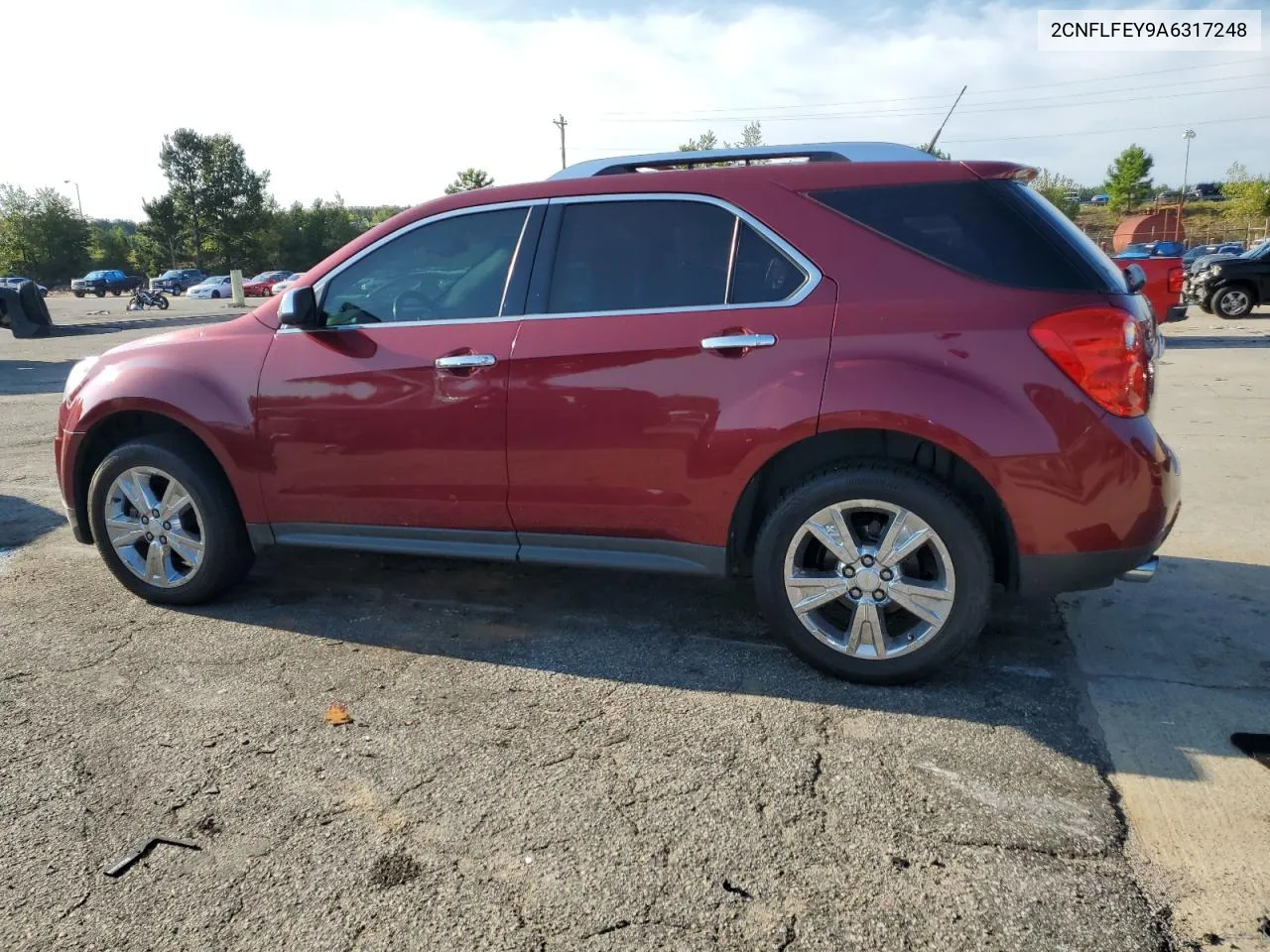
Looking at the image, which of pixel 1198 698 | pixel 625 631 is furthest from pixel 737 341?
pixel 1198 698

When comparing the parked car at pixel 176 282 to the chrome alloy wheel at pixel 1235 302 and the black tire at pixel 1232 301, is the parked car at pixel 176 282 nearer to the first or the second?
the black tire at pixel 1232 301

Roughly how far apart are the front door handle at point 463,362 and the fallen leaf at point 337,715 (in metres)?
1.33

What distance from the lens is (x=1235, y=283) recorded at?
19.6 meters

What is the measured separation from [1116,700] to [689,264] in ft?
7.10

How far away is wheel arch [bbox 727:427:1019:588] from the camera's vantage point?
10.9 ft

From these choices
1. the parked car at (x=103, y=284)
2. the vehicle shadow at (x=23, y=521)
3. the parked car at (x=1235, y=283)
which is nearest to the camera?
the vehicle shadow at (x=23, y=521)

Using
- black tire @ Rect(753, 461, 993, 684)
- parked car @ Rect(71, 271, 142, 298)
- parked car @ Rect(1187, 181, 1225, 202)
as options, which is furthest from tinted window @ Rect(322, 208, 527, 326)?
parked car @ Rect(1187, 181, 1225, 202)

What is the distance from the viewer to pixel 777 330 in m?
3.36

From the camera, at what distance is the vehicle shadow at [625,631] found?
3.39 m

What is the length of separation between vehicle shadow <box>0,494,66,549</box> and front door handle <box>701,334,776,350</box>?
4370mm

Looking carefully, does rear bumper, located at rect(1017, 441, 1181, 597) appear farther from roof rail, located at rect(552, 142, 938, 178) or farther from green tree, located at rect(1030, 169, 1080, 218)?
green tree, located at rect(1030, 169, 1080, 218)

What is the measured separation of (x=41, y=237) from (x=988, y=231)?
84.5m

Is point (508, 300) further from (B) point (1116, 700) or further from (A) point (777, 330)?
(B) point (1116, 700)

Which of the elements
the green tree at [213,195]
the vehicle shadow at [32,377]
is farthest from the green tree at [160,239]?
the vehicle shadow at [32,377]
